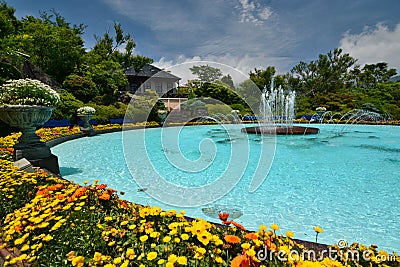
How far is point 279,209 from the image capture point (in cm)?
353

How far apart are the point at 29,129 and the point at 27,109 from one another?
0.56 metres

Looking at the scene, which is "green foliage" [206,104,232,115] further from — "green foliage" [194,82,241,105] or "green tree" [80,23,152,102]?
"green tree" [80,23,152,102]

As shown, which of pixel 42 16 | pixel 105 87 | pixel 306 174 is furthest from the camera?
pixel 42 16

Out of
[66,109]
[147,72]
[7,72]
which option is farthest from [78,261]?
[147,72]

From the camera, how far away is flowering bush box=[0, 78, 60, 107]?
436 centimetres

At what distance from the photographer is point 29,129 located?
471cm

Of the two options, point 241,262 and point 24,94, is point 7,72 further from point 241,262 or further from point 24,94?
point 241,262

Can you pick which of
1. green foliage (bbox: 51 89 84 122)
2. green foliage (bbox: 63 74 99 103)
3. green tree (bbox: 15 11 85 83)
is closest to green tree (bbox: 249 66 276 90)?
green foliage (bbox: 63 74 99 103)

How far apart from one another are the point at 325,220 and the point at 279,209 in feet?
2.08

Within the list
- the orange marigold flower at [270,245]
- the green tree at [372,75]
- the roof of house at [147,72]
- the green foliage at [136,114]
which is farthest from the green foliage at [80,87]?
the green tree at [372,75]

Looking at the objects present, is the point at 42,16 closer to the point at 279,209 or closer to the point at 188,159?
the point at 188,159

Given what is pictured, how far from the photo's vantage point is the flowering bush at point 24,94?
4.36 meters

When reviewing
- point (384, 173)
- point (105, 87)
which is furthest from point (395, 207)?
point (105, 87)

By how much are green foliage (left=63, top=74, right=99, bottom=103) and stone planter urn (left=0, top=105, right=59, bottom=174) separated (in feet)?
49.4
